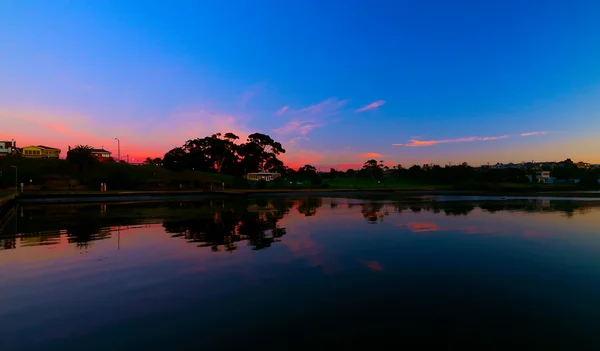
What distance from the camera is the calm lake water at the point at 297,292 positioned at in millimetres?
6977

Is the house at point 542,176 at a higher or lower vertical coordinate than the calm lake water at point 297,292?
higher

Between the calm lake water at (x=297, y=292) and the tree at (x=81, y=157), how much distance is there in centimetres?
8884

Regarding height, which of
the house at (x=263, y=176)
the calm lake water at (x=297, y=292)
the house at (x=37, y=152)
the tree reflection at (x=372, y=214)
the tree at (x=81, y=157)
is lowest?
the tree reflection at (x=372, y=214)

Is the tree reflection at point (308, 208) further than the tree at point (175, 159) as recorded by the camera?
No

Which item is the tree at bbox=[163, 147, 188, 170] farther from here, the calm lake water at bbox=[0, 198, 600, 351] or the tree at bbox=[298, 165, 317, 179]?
the calm lake water at bbox=[0, 198, 600, 351]

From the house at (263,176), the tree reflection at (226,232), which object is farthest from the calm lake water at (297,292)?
the house at (263,176)

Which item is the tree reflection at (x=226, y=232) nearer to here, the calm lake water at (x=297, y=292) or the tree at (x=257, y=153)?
the calm lake water at (x=297, y=292)

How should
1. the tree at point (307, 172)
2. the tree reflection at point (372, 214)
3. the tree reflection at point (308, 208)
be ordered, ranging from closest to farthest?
1. the tree reflection at point (372, 214)
2. the tree reflection at point (308, 208)
3. the tree at point (307, 172)

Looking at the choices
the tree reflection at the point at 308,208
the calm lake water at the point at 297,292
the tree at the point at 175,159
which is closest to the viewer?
the calm lake water at the point at 297,292

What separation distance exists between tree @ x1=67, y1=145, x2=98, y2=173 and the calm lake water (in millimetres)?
88844

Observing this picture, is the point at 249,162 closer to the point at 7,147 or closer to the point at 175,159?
the point at 175,159

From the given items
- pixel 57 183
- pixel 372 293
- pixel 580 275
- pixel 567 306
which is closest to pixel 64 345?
pixel 372 293

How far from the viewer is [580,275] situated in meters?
11.4

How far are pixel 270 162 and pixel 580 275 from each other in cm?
13779
